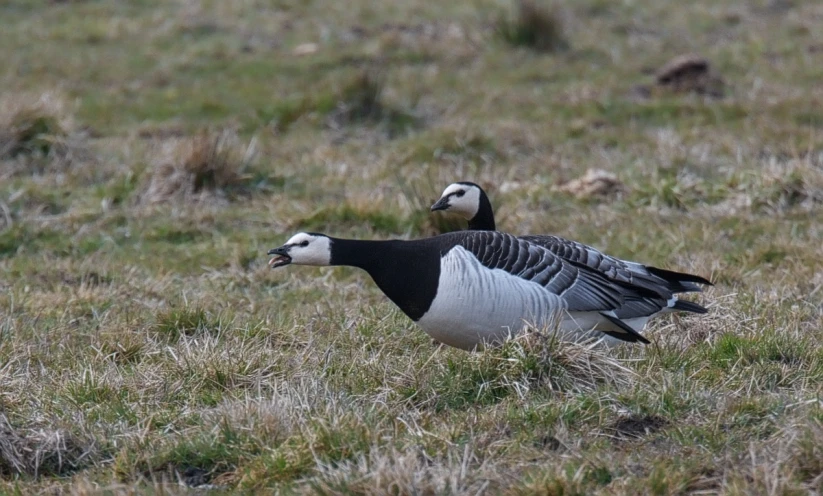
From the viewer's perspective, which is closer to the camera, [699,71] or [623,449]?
[623,449]

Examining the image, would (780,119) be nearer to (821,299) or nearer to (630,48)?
(630,48)

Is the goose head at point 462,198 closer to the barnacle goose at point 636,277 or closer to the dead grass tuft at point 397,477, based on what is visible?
the barnacle goose at point 636,277

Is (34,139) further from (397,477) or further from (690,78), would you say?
(397,477)

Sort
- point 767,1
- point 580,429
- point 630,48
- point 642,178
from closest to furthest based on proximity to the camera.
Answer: point 580,429 < point 642,178 < point 630,48 < point 767,1

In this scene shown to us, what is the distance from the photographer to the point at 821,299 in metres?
6.80

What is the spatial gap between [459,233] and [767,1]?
12.0 m

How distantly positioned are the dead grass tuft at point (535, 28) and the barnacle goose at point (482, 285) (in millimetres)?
8529

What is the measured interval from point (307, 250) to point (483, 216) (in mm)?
1547

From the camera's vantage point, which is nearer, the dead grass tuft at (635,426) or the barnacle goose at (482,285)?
the dead grass tuft at (635,426)

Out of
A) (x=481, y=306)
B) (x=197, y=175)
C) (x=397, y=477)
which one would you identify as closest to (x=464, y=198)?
(x=481, y=306)

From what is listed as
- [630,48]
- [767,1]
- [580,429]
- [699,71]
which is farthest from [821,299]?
[767,1]

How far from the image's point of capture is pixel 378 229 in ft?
29.5

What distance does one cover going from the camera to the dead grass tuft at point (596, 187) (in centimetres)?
951

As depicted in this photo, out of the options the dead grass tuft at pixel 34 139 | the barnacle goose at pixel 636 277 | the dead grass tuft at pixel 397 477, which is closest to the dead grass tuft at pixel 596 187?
the barnacle goose at pixel 636 277
